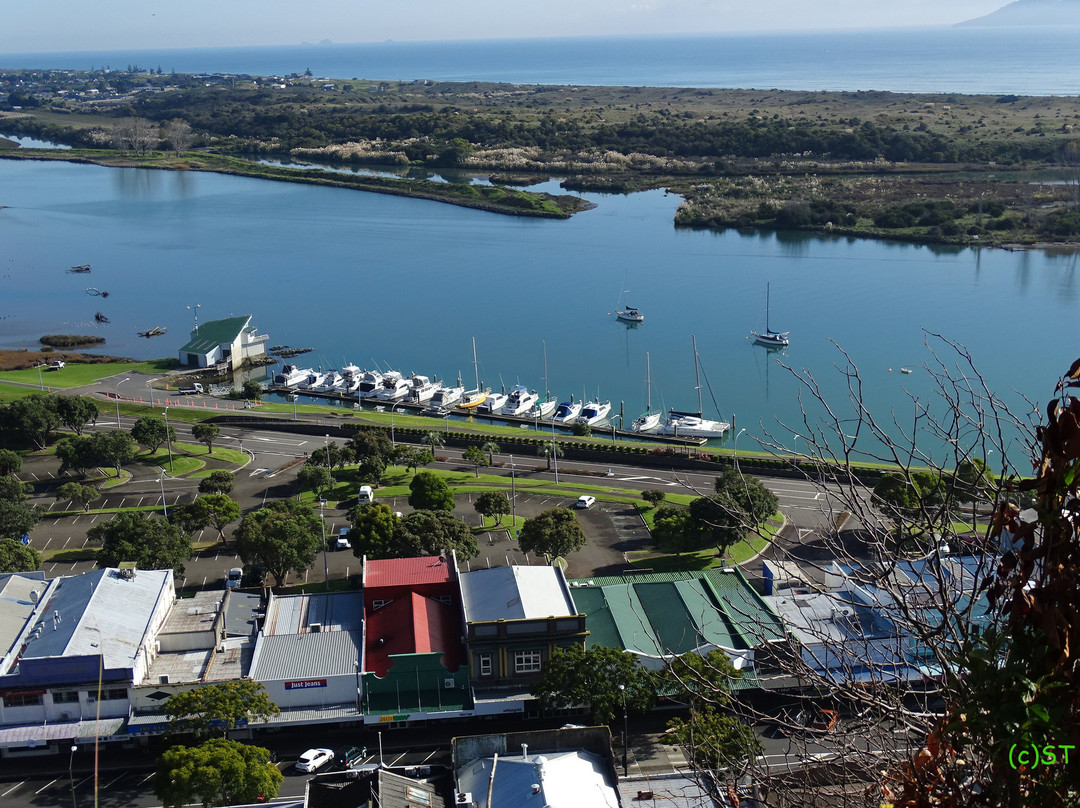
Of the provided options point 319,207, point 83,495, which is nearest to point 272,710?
point 83,495

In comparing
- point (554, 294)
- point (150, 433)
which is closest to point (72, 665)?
point (150, 433)

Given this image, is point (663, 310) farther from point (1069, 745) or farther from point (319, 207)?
point (1069, 745)

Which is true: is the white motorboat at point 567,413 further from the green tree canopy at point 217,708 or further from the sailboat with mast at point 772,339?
the green tree canopy at point 217,708

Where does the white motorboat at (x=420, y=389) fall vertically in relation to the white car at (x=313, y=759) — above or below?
above

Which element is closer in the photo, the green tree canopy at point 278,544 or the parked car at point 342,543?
the green tree canopy at point 278,544

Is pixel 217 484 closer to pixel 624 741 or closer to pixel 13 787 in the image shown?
pixel 13 787

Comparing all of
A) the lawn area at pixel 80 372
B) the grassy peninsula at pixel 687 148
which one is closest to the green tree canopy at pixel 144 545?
the lawn area at pixel 80 372
